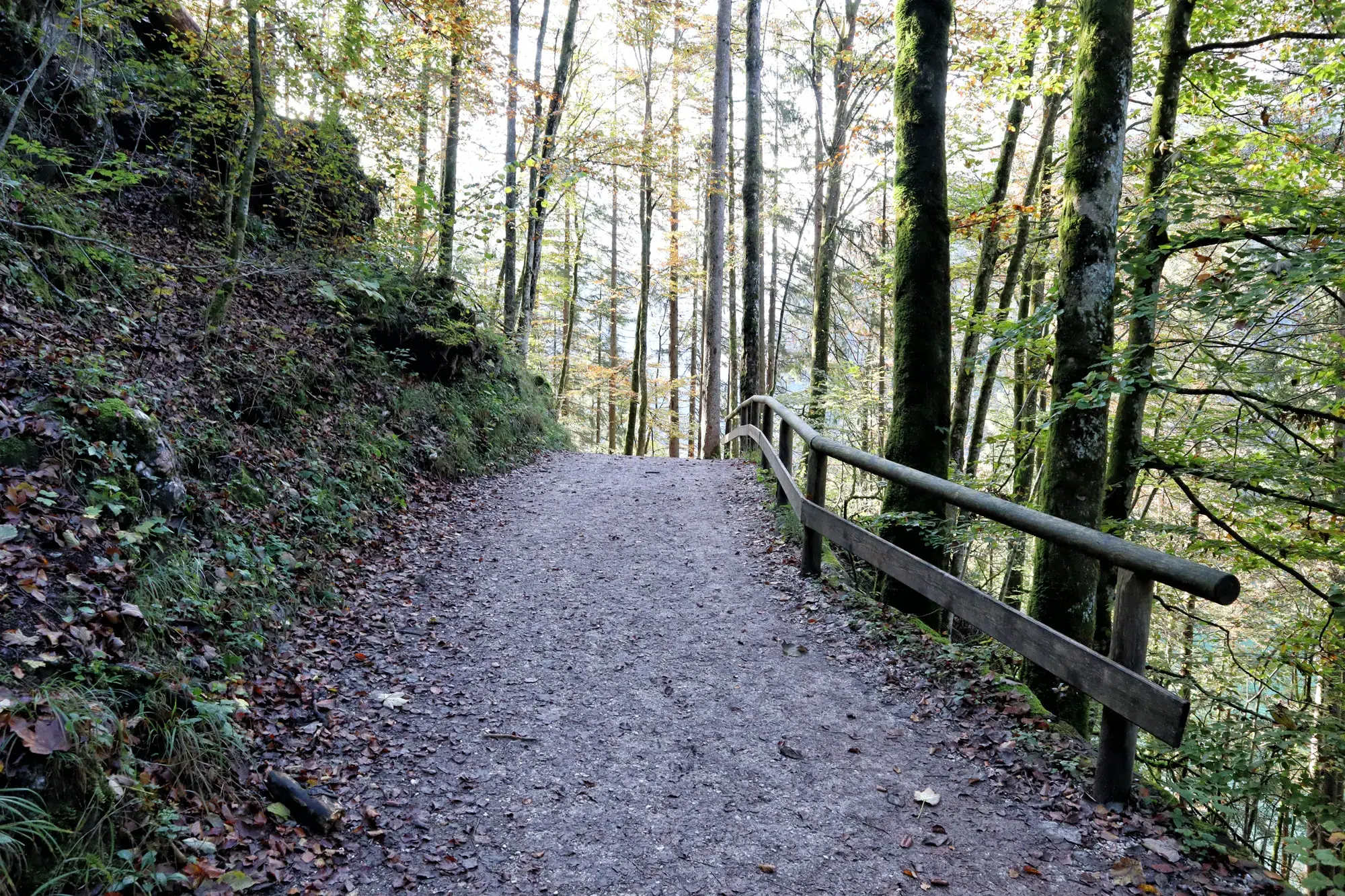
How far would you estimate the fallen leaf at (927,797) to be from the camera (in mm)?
3328

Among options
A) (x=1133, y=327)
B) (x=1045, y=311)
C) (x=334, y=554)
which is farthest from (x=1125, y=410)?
(x=334, y=554)

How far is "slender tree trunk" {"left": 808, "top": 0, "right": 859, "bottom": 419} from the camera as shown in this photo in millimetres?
12922

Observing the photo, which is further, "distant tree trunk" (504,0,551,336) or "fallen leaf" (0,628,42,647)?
"distant tree trunk" (504,0,551,336)

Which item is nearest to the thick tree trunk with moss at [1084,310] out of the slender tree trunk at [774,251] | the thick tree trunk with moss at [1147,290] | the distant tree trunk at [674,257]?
the thick tree trunk with moss at [1147,290]

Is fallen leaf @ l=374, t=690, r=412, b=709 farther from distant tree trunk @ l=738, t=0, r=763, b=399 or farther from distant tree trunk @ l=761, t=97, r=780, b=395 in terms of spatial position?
distant tree trunk @ l=761, t=97, r=780, b=395

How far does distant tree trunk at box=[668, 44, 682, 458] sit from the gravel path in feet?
43.1

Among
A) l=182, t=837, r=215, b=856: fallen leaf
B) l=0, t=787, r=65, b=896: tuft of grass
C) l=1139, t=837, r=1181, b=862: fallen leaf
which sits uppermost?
l=0, t=787, r=65, b=896: tuft of grass

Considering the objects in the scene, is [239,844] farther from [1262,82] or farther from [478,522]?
[1262,82]

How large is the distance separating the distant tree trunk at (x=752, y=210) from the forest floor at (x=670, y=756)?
7.40 m

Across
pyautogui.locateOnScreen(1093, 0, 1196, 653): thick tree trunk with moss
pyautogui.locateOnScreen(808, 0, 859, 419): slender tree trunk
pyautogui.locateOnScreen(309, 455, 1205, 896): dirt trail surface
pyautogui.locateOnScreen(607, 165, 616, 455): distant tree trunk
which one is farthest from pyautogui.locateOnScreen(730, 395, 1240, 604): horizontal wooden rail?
pyautogui.locateOnScreen(607, 165, 616, 455): distant tree trunk

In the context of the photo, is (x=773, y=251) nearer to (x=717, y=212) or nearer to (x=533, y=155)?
(x=717, y=212)

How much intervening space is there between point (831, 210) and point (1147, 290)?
9.70 m

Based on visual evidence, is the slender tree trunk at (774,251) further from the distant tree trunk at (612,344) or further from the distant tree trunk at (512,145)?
the distant tree trunk at (512,145)

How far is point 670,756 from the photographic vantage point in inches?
149
